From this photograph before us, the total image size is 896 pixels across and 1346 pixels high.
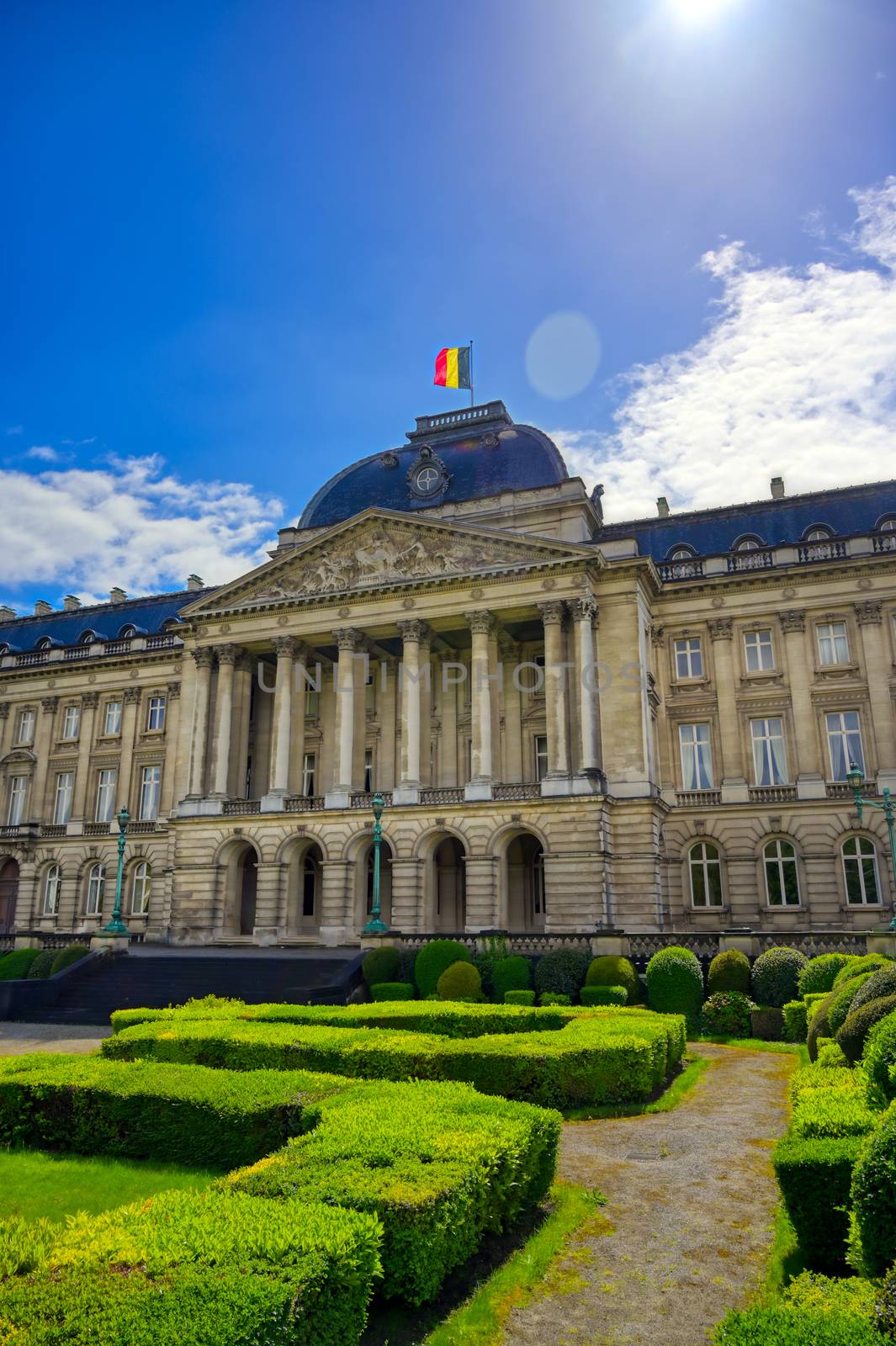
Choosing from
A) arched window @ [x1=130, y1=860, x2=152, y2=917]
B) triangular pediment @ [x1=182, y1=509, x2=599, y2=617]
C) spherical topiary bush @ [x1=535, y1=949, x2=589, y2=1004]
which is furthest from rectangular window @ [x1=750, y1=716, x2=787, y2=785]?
arched window @ [x1=130, y1=860, x2=152, y2=917]

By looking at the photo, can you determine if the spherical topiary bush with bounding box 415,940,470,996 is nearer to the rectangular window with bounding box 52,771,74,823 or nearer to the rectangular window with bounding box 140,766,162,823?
the rectangular window with bounding box 140,766,162,823

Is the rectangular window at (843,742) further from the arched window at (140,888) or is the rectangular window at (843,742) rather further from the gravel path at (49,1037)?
Answer: the arched window at (140,888)

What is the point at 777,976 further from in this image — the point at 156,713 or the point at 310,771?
the point at 156,713

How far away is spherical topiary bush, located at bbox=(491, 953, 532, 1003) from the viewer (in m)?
31.5

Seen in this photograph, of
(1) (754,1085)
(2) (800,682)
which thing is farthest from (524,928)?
(1) (754,1085)

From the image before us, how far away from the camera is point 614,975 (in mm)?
30234

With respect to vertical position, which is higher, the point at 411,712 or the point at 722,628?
the point at 722,628

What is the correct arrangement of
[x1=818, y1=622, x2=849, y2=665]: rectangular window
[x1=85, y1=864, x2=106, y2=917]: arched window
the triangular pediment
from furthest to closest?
[x1=85, y1=864, x2=106, y2=917]: arched window < [x1=818, y1=622, x2=849, y2=665]: rectangular window < the triangular pediment

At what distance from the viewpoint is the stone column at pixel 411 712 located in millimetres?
42938

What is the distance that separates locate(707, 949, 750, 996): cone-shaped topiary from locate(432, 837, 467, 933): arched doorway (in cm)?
1848

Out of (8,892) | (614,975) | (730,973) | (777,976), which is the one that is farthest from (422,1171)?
(8,892)

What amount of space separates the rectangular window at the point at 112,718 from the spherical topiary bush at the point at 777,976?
4121cm

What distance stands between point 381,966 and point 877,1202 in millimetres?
28440

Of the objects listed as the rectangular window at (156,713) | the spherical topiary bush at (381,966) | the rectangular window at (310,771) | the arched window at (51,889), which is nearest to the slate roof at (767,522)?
the rectangular window at (310,771)
